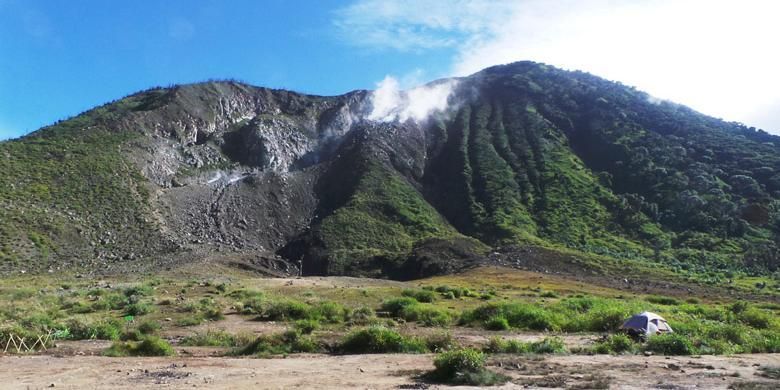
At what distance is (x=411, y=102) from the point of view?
4685 inches

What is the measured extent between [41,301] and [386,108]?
90659 millimetres

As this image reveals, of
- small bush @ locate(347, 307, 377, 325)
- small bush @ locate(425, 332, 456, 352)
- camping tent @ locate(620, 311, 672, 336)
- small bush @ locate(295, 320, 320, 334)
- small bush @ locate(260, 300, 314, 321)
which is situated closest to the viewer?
small bush @ locate(425, 332, 456, 352)

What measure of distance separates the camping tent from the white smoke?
88.9m

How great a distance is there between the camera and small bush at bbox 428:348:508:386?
1210 cm

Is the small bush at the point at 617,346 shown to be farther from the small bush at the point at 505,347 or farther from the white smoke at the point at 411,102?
the white smoke at the point at 411,102

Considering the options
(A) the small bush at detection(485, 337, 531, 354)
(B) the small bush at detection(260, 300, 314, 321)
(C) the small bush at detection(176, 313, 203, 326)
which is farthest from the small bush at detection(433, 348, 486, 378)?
(C) the small bush at detection(176, 313, 203, 326)

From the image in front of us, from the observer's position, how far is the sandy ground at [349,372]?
12.1 metres

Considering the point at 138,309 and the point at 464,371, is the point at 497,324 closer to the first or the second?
the point at 464,371

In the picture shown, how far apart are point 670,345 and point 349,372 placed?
33.7 feet

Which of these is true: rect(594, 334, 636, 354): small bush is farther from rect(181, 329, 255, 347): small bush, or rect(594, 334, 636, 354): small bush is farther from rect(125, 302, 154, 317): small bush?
rect(125, 302, 154, 317): small bush

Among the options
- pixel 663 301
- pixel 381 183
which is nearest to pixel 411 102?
pixel 381 183

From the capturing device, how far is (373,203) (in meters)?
80.1

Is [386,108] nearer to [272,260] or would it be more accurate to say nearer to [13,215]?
[272,260]

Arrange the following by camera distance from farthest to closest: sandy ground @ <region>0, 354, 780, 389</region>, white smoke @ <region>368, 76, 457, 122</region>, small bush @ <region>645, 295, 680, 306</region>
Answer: white smoke @ <region>368, 76, 457, 122</region>, small bush @ <region>645, 295, 680, 306</region>, sandy ground @ <region>0, 354, 780, 389</region>
